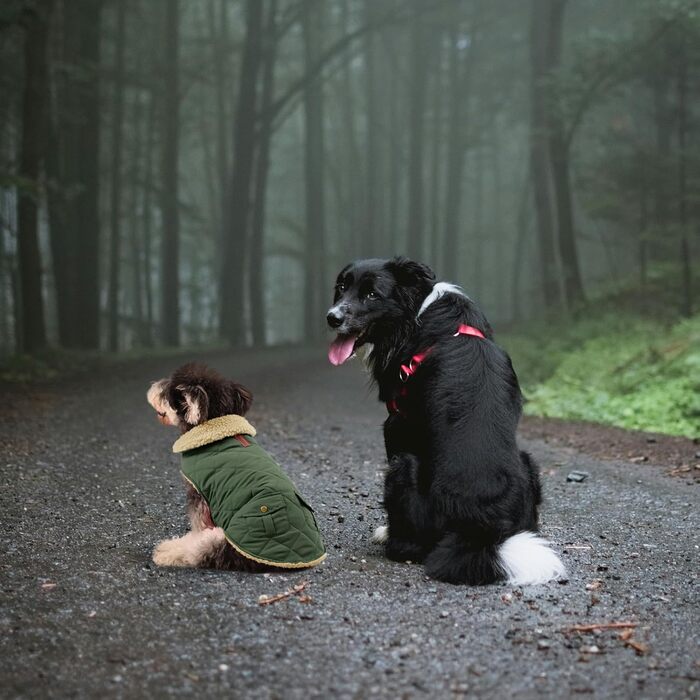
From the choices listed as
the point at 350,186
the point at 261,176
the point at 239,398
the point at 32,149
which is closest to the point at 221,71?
the point at 261,176

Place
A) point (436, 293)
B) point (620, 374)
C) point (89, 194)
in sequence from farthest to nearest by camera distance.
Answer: point (89, 194), point (620, 374), point (436, 293)

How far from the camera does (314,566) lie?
533cm

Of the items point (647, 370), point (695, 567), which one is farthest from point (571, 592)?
point (647, 370)

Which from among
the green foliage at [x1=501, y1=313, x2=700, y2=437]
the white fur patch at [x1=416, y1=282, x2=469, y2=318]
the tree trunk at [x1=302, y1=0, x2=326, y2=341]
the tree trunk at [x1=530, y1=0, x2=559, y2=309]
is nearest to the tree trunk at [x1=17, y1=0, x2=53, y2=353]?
the green foliage at [x1=501, y1=313, x2=700, y2=437]

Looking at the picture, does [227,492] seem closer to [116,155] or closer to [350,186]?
[116,155]

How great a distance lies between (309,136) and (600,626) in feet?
109

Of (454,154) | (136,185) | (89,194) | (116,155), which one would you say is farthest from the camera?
(454,154)

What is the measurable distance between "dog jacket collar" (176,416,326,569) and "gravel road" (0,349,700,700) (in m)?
0.18

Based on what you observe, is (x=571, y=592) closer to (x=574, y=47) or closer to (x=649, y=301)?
(x=649, y=301)

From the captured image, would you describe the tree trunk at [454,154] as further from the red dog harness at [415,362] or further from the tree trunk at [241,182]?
the red dog harness at [415,362]

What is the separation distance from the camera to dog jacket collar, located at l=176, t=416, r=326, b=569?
5078mm

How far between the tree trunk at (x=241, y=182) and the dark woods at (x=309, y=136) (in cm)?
7

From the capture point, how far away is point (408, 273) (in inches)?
223

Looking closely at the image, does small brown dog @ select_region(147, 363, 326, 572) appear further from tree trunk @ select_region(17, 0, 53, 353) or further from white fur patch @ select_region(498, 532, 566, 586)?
tree trunk @ select_region(17, 0, 53, 353)
